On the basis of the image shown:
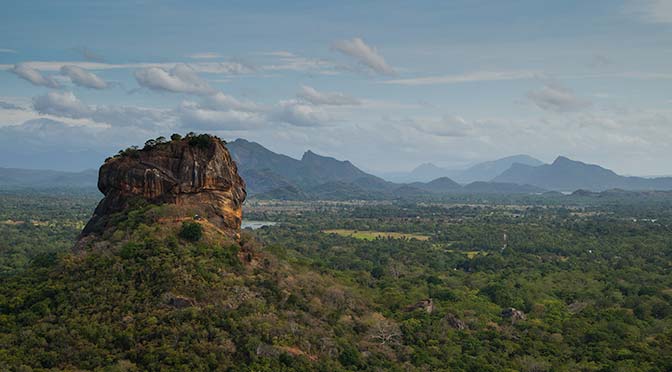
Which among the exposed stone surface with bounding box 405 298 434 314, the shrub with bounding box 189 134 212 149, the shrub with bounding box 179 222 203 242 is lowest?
the exposed stone surface with bounding box 405 298 434 314

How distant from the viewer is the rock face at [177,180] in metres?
39.8

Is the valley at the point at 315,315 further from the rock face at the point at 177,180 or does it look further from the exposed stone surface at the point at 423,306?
the rock face at the point at 177,180

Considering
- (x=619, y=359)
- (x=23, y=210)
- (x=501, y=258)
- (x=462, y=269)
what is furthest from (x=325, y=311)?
(x=23, y=210)

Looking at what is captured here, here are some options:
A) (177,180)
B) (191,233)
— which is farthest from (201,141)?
(191,233)

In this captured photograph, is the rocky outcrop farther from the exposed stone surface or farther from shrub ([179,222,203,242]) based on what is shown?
shrub ([179,222,203,242])

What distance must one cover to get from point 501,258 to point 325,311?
49.1 metres

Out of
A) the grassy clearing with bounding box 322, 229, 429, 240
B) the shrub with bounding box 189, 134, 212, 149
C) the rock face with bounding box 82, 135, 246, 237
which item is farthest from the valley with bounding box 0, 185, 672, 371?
the grassy clearing with bounding box 322, 229, 429, 240

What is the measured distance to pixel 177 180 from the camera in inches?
1566

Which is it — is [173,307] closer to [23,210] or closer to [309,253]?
[309,253]

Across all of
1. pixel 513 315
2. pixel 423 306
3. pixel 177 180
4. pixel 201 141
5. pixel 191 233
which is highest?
pixel 201 141

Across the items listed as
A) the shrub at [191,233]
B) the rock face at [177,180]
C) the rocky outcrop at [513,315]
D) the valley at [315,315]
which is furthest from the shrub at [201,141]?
the rocky outcrop at [513,315]

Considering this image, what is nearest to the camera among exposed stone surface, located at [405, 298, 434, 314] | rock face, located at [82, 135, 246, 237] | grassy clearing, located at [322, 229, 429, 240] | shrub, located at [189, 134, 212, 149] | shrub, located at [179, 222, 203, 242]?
shrub, located at [179, 222, 203, 242]

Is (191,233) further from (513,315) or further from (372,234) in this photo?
(372,234)

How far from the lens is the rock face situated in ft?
131
